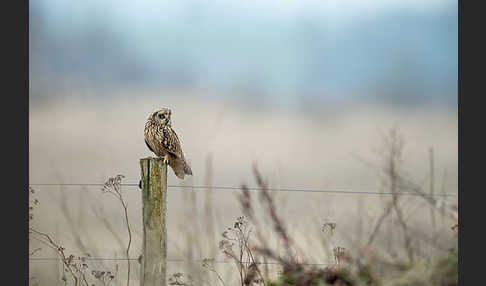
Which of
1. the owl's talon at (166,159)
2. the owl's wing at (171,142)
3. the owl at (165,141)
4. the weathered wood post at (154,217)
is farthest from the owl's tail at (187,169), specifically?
the weathered wood post at (154,217)

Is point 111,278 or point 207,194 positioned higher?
point 207,194

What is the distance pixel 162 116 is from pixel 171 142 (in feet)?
0.70

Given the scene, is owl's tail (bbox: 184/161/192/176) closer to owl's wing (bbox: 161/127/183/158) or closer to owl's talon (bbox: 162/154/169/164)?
owl's wing (bbox: 161/127/183/158)

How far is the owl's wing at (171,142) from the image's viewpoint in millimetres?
5254

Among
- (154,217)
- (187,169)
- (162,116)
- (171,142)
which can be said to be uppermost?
(162,116)

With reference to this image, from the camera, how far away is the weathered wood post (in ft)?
15.7

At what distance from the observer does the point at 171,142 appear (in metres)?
5.27

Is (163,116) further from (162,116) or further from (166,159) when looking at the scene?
(166,159)

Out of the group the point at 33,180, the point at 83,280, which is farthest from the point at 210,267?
the point at 33,180

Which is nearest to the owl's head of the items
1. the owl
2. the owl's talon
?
the owl

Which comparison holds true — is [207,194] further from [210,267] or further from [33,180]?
[33,180]

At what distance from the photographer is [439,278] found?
3.17m

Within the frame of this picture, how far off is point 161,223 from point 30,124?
181 centimetres

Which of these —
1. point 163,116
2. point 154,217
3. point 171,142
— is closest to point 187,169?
point 171,142
